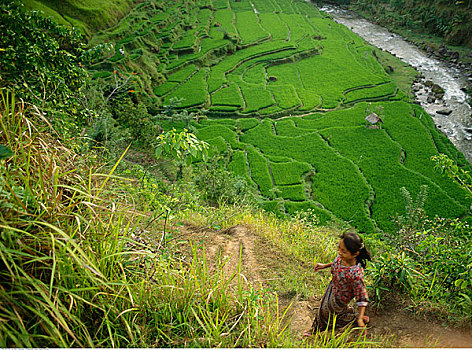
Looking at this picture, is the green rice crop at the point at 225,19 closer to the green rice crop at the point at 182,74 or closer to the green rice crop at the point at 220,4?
the green rice crop at the point at 220,4

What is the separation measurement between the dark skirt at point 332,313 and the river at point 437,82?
12.1 m

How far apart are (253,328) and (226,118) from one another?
12470 millimetres

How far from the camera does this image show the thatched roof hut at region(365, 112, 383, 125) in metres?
12.5

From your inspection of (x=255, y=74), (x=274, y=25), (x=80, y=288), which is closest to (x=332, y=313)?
(x=80, y=288)

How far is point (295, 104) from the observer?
1438 centimetres

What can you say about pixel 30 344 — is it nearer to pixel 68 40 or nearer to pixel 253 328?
pixel 253 328

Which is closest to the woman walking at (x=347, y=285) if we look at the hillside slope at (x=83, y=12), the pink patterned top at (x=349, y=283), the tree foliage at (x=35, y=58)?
the pink patterned top at (x=349, y=283)

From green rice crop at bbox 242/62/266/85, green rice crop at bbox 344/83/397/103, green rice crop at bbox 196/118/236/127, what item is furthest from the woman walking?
green rice crop at bbox 242/62/266/85

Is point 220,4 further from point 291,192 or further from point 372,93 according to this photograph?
point 291,192

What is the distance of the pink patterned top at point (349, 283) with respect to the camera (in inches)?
99.1

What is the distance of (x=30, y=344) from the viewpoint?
1443 millimetres

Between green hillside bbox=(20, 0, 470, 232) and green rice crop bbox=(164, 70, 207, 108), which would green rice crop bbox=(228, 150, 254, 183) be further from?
green rice crop bbox=(164, 70, 207, 108)

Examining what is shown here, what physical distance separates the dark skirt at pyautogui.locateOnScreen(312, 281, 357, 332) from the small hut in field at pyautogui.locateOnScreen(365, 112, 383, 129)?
11.3 meters

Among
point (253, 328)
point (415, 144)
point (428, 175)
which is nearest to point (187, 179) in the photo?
point (253, 328)
